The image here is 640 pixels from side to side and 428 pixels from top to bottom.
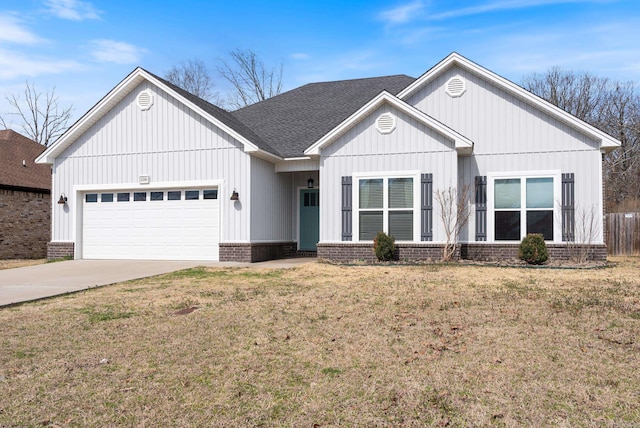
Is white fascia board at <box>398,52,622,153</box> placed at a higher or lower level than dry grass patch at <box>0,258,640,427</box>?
higher

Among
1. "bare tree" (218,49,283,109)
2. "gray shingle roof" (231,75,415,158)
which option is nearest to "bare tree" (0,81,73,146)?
"bare tree" (218,49,283,109)

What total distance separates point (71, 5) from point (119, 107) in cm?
345

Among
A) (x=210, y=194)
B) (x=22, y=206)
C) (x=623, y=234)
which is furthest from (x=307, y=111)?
(x=623, y=234)

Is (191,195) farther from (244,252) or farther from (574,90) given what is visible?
(574,90)

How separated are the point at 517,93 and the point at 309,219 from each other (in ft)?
25.1

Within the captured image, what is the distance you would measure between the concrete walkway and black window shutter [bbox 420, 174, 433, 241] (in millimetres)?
4084

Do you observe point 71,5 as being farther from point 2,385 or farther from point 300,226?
point 2,385

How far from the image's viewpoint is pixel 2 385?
14.2 ft

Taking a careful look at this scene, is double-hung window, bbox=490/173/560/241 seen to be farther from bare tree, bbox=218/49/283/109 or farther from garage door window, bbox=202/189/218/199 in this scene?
bare tree, bbox=218/49/283/109

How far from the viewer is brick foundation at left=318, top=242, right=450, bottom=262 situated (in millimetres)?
13578

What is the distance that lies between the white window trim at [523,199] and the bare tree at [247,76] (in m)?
24.4

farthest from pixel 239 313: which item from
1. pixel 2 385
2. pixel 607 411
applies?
pixel 607 411

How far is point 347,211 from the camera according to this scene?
14328 millimetres

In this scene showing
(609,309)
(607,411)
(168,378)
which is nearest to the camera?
(607,411)
